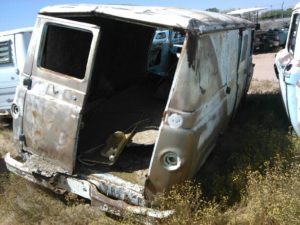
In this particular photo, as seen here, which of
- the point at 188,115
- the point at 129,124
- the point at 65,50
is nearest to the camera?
the point at 188,115

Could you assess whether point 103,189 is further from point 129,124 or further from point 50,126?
point 129,124

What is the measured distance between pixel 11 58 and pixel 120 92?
7.92 ft

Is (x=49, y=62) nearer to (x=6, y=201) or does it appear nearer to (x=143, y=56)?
(x=6, y=201)

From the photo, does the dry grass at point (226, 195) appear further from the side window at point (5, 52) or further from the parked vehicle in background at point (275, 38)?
the parked vehicle in background at point (275, 38)

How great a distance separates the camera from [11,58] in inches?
332

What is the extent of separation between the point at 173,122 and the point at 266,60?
58.1 feet

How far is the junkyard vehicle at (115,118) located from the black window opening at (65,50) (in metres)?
0.01

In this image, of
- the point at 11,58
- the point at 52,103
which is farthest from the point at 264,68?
the point at 52,103

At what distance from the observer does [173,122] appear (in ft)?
13.6

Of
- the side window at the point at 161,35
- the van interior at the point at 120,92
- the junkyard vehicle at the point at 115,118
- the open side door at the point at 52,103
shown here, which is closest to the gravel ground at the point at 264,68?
the side window at the point at 161,35

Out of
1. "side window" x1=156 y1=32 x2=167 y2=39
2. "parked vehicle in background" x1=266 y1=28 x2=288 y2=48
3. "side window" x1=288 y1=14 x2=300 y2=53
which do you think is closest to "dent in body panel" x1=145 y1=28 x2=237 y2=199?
Answer: "side window" x1=288 y1=14 x2=300 y2=53

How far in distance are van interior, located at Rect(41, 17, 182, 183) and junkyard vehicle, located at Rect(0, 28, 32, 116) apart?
2.02m

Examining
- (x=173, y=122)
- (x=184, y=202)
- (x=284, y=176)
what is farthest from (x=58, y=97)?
(x=284, y=176)

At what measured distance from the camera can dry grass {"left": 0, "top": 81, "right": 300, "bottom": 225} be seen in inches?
164
